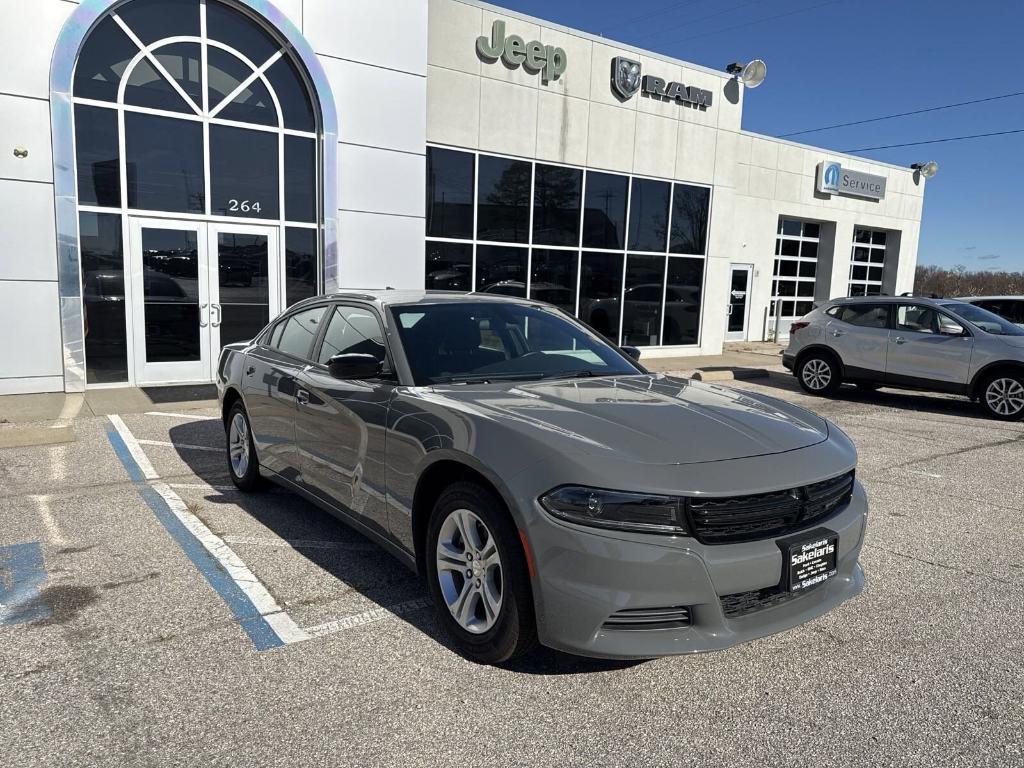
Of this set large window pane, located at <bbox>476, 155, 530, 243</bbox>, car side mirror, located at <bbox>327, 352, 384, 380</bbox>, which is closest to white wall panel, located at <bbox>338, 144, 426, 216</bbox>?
large window pane, located at <bbox>476, 155, 530, 243</bbox>

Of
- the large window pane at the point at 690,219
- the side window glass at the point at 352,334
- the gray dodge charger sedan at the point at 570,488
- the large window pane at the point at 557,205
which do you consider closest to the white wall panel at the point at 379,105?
the large window pane at the point at 557,205

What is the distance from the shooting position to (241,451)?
572cm

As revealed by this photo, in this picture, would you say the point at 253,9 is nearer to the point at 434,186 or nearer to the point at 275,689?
the point at 434,186

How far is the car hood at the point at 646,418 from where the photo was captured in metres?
2.99

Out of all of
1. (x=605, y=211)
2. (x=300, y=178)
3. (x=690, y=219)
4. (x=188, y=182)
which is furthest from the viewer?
(x=690, y=219)

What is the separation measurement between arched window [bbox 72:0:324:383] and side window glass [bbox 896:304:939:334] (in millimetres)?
8921

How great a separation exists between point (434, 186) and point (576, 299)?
3.82m

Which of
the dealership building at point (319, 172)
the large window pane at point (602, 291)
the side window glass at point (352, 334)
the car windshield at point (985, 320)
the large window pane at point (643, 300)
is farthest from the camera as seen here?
the large window pane at point (643, 300)

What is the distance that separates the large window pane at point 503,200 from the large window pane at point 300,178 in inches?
130

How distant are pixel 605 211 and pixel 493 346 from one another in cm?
1187

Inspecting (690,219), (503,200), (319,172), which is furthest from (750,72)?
(319,172)

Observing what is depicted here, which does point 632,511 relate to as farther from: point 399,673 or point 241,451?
point 241,451

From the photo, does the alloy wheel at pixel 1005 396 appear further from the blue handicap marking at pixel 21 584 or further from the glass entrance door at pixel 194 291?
the blue handicap marking at pixel 21 584

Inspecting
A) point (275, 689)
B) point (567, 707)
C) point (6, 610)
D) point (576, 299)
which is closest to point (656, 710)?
point (567, 707)
